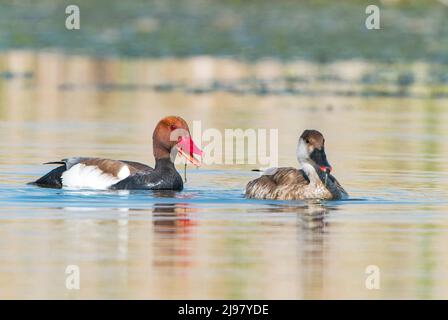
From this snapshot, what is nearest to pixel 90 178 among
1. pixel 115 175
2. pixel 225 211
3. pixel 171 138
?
pixel 115 175

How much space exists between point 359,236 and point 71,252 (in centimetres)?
275

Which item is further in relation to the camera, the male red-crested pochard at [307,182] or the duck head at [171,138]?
the duck head at [171,138]

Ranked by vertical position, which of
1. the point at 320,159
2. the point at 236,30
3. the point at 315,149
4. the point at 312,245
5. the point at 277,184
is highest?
the point at 236,30

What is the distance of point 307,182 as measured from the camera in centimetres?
1586

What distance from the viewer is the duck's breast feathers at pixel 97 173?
54.5 ft

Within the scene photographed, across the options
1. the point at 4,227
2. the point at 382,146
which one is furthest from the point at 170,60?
the point at 4,227

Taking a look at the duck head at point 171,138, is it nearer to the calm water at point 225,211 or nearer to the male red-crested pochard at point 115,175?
the male red-crested pochard at point 115,175

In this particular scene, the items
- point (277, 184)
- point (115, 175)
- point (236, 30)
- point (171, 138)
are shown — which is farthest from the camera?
point (236, 30)

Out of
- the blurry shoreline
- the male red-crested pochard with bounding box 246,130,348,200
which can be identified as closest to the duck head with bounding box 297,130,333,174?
the male red-crested pochard with bounding box 246,130,348,200

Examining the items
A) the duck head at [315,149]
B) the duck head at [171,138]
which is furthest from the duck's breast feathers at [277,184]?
the duck head at [171,138]

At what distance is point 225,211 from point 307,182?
1305 millimetres

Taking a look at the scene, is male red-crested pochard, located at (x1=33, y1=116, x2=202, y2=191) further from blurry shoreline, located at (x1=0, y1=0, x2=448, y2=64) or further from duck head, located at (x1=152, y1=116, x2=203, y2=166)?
blurry shoreline, located at (x1=0, y1=0, x2=448, y2=64)

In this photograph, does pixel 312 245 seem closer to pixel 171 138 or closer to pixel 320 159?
pixel 320 159

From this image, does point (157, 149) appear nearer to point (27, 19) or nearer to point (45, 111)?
point (45, 111)
